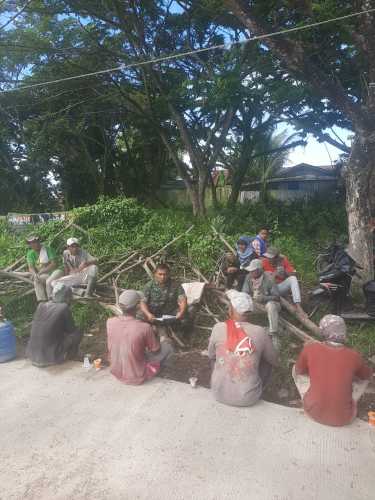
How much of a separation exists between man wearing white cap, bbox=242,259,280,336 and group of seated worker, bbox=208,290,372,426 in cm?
155

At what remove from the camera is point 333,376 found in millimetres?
3006

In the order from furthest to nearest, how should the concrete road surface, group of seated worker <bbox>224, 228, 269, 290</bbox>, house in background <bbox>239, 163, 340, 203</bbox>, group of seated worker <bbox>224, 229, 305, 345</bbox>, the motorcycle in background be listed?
house in background <bbox>239, 163, 340, 203</bbox>, group of seated worker <bbox>224, 228, 269, 290</bbox>, the motorcycle in background, group of seated worker <bbox>224, 229, 305, 345</bbox>, the concrete road surface

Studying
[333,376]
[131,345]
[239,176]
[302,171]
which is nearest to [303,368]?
[333,376]

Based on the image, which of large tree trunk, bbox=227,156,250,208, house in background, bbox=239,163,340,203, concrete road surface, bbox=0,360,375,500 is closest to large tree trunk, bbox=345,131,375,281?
concrete road surface, bbox=0,360,375,500

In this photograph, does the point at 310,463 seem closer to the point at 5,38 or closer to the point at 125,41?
the point at 125,41

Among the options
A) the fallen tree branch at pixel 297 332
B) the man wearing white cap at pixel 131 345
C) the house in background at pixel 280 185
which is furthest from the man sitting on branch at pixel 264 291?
the house in background at pixel 280 185

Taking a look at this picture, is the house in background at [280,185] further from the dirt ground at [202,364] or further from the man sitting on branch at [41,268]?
the dirt ground at [202,364]

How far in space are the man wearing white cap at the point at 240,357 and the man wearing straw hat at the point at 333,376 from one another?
392 mm

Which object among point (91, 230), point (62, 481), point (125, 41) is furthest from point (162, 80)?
point (62, 481)

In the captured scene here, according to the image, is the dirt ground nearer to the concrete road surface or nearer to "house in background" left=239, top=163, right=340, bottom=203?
the concrete road surface

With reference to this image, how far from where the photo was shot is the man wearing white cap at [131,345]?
3807 mm

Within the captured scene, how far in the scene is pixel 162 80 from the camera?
14180 mm

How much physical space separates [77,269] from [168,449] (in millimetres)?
4408

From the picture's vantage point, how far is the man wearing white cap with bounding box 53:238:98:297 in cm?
654
